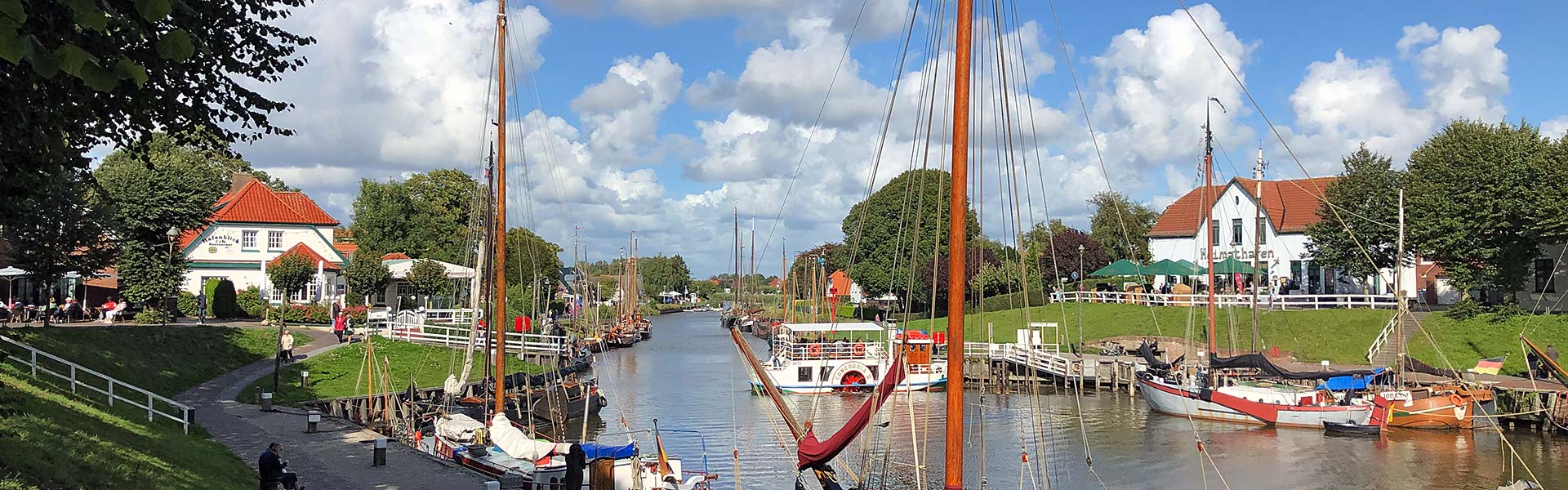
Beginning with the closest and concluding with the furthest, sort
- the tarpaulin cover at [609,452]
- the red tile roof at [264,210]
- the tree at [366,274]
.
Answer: the tarpaulin cover at [609,452] < the tree at [366,274] < the red tile roof at [264,210]

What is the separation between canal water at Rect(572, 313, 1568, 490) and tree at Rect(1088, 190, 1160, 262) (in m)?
47.6

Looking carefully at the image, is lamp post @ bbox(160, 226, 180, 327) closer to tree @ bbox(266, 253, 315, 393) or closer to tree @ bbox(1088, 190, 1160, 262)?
tree @ bbox(266, 253, 315, 393)

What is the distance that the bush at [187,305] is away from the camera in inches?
1944

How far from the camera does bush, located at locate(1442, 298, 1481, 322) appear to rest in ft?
143

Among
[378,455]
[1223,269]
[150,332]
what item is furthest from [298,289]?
[1223,269]

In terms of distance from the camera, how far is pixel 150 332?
35031 millimetres

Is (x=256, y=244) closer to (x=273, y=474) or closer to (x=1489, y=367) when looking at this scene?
(x=273, y=474)

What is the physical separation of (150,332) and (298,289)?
21093 millimetres

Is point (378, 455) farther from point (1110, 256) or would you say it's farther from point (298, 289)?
point (1110, 256)

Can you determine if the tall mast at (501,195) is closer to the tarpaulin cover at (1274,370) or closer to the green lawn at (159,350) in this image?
the green lawn at (159,350)

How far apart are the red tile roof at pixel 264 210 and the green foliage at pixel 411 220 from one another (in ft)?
52.5

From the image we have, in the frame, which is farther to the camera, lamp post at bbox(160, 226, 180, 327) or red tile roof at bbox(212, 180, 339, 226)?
red tile roof at bbox(212, 180, 339, 226)

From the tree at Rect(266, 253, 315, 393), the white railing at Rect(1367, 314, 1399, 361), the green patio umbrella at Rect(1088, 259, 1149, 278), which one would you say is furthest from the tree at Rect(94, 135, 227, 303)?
the white railing at Rect(1367, 314, 1399, 361)

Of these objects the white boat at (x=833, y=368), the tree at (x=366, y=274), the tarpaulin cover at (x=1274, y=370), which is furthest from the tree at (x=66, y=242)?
the tarpaulin cover at (x=1274, y=370)
